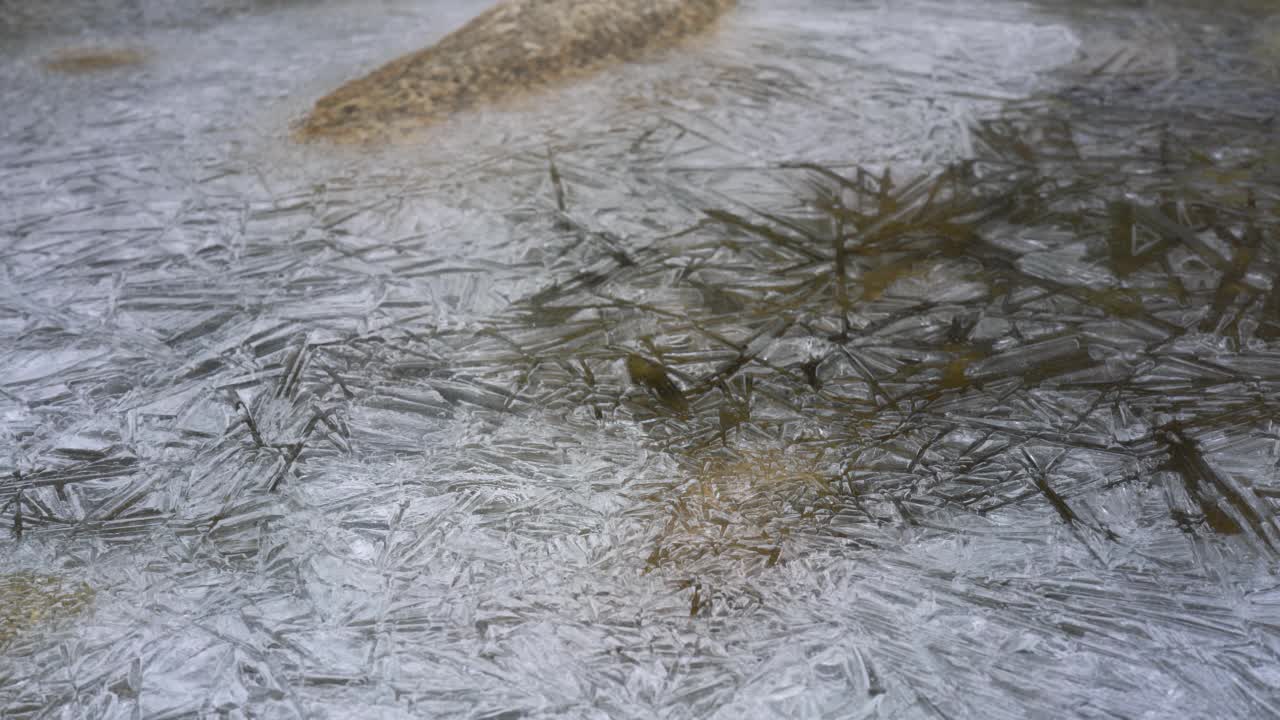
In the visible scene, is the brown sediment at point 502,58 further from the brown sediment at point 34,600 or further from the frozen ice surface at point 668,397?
the brown sediment at point 34,600

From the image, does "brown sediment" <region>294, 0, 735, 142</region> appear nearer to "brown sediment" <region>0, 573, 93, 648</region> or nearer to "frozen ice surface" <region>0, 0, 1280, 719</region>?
"frozen ice surface" <region>0, 0, 1280, 719</region>

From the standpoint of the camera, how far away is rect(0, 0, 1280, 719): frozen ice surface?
1.16 meters

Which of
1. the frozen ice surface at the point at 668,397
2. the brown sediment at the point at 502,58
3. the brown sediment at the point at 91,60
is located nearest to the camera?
the frozen ice surface at the point at 668,397

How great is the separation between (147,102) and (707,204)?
62.9 inches

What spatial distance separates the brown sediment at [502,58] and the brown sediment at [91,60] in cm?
79

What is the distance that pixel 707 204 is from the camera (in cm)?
199

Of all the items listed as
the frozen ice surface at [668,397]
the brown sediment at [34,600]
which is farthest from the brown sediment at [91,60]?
the brown sediment at [34,600]

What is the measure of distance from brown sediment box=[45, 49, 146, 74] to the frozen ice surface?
0.86 ft

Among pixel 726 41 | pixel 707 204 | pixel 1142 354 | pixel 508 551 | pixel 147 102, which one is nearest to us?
pixel 508 551

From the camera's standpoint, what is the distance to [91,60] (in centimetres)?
279

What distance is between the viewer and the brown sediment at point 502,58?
2.37 meters

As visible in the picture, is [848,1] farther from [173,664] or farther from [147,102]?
[173,664]

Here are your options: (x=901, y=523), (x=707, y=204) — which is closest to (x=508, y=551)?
(x=901, y=523)

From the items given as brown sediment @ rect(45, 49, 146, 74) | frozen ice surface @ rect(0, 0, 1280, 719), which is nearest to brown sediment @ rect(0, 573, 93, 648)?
frozen ice surface @ rect(0, 0, 1280, 719)
